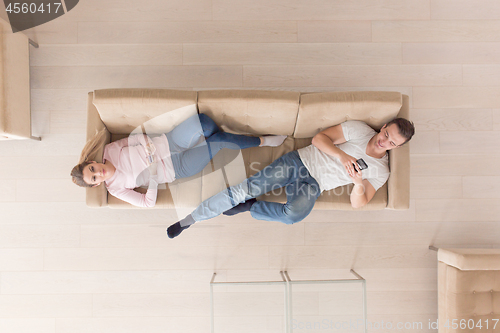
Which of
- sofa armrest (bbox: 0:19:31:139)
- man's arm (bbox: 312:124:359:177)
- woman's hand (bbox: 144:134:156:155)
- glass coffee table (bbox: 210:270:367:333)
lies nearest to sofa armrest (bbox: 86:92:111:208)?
woman's hand (bbox: 144:134:156:155)

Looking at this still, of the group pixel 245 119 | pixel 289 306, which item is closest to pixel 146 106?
pixel 245 119

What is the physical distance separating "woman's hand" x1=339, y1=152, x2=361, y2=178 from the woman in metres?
0.57

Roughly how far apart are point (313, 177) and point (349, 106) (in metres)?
0.51

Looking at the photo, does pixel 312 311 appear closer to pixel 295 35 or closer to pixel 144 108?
pixel 144 108

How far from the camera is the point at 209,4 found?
2096mm

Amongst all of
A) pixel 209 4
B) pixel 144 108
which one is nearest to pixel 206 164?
pixel 144 108

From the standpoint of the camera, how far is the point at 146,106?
1.55 m

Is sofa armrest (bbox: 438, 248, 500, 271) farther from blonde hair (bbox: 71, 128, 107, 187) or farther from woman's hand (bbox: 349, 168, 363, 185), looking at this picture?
blonde hair (bbox: 71, 128, 107, 187)

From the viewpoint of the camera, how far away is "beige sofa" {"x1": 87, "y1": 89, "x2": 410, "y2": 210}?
1.54 metres

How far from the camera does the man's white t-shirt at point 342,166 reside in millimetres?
1643

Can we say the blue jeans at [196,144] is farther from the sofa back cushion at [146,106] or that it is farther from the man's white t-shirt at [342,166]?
the man's white t-shirt at [342,166]

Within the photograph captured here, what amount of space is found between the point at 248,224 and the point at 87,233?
132 centimetres

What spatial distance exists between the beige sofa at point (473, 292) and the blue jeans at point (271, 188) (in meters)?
1.16

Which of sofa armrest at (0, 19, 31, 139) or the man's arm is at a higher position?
sofa armrest at (0, 19, 31, 139)
